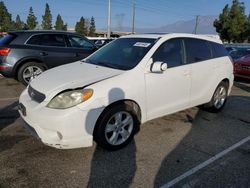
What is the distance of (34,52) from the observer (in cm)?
745

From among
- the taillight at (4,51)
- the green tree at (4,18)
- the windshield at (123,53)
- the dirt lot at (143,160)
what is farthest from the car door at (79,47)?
the green tree at (4,18)

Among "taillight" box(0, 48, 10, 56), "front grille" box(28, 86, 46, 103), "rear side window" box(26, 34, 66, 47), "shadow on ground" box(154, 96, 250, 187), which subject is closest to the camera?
"shadow on ground" box(154, 96, 250, 187)

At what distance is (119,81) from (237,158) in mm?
2018

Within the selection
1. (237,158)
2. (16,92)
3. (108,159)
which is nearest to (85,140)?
(108,159)

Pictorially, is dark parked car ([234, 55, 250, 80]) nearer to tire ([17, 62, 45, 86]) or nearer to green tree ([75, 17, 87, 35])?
tire ([17, 62, 45, 86])

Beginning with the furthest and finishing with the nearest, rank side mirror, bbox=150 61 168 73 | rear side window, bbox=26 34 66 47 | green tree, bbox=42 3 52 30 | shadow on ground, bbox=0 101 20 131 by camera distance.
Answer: green tree, bbox=42 3 52 30 → rear side window, bbox=26 34 66 47 → shadow on ground, bbox=0 101 20 131 → side mirror, bbox=150 61 168 73

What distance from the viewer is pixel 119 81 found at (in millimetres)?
3686

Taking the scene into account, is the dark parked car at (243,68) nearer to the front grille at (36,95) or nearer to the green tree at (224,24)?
the front grille at (36,95)

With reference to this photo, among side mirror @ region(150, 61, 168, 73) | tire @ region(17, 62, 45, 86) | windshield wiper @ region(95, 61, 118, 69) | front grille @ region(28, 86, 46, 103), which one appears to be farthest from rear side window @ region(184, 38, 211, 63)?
tire @ region(17, 62, 45, 86)

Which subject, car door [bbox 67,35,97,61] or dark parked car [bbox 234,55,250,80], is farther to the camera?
dark parked car [bbox 234,55,250,80]

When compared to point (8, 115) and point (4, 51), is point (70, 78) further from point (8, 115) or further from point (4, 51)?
point (4, 51)

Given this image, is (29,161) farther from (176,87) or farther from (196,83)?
(196,83)

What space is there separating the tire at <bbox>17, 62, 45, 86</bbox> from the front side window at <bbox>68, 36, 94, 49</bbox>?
1.29 meters

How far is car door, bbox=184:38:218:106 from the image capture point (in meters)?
4.88
